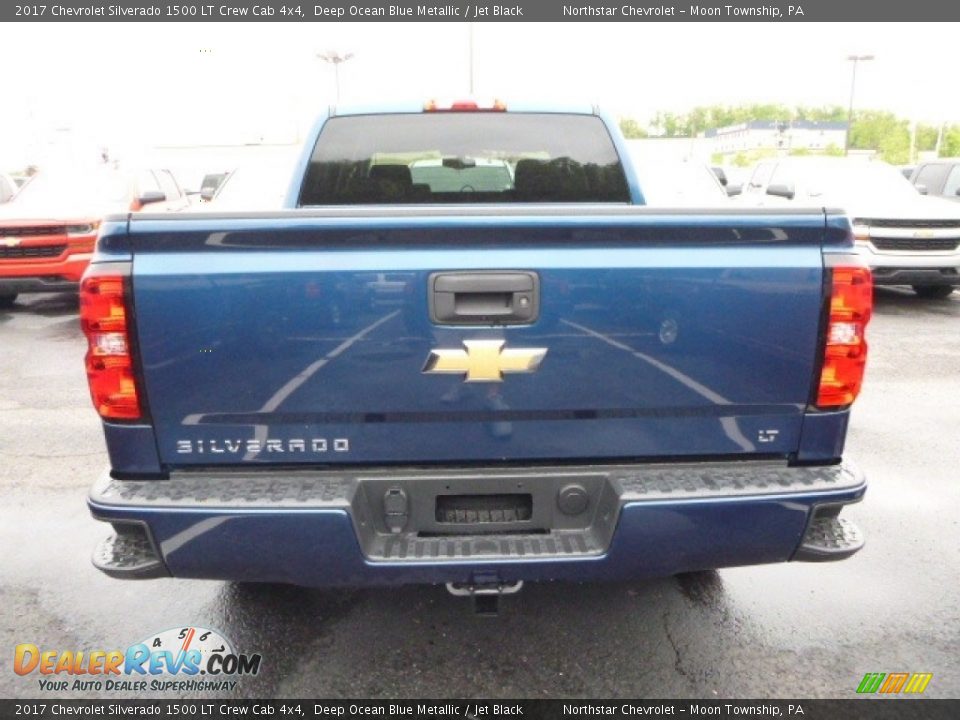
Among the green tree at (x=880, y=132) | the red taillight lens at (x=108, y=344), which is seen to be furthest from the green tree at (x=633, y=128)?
the red taillight lens at (x=108, y=344)

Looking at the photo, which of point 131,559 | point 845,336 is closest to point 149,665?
point 131,559

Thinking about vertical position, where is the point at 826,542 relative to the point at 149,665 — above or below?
above

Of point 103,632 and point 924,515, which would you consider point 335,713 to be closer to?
point 103,632

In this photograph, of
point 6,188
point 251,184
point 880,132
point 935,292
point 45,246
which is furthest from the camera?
point 880,132

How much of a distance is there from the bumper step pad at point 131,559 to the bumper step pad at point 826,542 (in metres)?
2.00

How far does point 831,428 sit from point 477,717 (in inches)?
59.1

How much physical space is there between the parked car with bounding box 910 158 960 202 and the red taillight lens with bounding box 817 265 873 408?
12.3 m

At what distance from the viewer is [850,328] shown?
219 centimetres

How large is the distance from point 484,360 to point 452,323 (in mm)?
144

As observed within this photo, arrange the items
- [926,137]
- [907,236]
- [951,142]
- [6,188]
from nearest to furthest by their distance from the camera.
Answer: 1. [907,236]
2. [6,188]
3. [951,142]
4. [926,137]

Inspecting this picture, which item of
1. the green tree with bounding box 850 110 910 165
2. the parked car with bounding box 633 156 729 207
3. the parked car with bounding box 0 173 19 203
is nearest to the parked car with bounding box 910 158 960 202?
the parked car with bounding box 633 156 729 207

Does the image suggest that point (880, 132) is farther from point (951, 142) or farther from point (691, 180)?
point (691, 180)

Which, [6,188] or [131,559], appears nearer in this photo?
[131,559]

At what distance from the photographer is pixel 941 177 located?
13.2 meters
